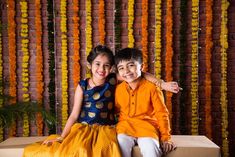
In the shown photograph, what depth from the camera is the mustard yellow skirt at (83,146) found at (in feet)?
7.88

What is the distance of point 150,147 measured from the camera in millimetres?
2410

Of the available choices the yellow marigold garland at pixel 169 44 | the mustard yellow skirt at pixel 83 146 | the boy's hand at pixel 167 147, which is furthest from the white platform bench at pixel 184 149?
the yellow marigold garland at pixel 169 44

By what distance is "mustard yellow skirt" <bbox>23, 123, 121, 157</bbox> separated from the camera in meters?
2.40

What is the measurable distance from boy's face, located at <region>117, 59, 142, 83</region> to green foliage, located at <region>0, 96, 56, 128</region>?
56.5 inches

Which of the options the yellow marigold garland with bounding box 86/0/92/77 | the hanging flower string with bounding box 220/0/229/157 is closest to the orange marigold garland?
the yellow marigold garland with bounding box 86/0/92/77

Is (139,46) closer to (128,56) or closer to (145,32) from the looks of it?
(145,32)

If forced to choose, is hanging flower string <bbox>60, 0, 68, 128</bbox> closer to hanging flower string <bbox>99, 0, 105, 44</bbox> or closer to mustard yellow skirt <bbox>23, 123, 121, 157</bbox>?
hanging flower string <bbox>99, 0, 105, 44</bbox>

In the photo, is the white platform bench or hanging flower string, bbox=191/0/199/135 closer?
the white platform bench

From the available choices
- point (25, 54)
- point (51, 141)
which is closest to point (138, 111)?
point (51, 141)

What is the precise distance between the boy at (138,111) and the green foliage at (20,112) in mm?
1279

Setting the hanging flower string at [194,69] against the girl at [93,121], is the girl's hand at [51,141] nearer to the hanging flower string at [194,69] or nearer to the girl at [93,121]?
the girl at [93,121]

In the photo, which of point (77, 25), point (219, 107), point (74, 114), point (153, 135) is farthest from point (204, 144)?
point (77, 25)

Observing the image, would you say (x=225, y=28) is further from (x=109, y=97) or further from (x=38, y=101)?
(x=38, y=101)

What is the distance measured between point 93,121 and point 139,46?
1.47 metres
